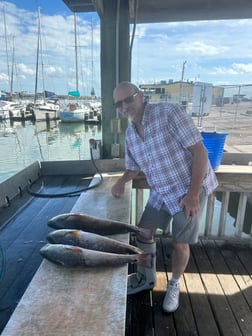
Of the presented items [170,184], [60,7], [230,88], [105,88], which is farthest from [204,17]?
[230,88]

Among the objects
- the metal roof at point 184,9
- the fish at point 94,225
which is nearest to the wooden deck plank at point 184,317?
the fish at point 94,225

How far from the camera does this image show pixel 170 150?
162 cm

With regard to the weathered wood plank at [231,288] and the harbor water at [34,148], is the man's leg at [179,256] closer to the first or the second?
the weathered wood plank at [231,288]

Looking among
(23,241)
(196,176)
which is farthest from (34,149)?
(196,176)

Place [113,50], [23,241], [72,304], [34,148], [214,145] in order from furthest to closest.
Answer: [34,148] < [113,50] < [214,145] < [23,241] < [72,304]

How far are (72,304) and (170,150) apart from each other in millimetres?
1020

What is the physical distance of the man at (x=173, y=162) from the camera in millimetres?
1566

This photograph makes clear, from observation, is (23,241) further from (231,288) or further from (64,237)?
(231,288)

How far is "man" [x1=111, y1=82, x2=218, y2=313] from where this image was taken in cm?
157

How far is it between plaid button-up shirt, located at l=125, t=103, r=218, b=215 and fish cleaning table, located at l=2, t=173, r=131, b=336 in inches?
25.3

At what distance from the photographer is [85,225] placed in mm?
1581

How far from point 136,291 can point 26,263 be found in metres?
0.88

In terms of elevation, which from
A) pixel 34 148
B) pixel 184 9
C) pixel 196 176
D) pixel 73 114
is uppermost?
pixel 184 9

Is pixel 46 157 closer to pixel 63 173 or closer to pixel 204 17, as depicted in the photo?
pixel 63 173
